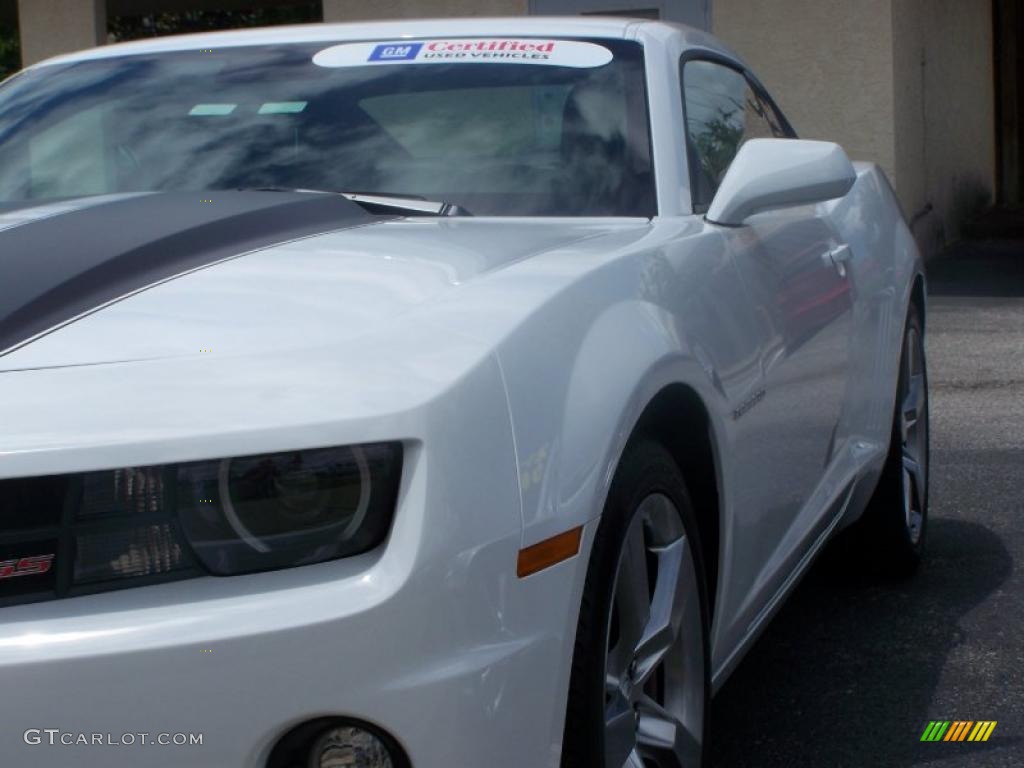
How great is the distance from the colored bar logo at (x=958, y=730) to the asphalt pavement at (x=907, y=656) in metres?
0.02

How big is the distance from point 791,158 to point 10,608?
181cm

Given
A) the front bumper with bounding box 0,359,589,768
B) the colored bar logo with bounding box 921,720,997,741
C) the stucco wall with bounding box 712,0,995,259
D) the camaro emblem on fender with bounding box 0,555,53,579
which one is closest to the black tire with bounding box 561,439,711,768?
the front bumper with bounding box 0,359,589,768

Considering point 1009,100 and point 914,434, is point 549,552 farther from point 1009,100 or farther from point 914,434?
point 1009,100

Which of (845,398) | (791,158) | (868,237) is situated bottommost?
(845,398)

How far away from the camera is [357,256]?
2.42 metres

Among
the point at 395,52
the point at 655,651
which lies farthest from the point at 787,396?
the point at 395,52

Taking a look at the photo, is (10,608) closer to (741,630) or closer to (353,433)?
(353,433)

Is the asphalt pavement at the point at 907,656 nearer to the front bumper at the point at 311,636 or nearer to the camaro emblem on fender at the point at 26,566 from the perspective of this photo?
the front bumper at the point at 311,636

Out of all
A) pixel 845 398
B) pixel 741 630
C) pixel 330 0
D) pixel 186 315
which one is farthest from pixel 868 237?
pixel 330 0

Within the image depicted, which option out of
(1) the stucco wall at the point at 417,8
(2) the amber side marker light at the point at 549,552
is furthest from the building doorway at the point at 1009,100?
(2) the amber side marker light at the point at 549,552

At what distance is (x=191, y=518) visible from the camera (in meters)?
1.85

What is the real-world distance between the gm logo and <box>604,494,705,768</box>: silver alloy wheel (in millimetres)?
1423

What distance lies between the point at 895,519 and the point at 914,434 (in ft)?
1.32

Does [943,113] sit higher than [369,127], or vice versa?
[369,127]
